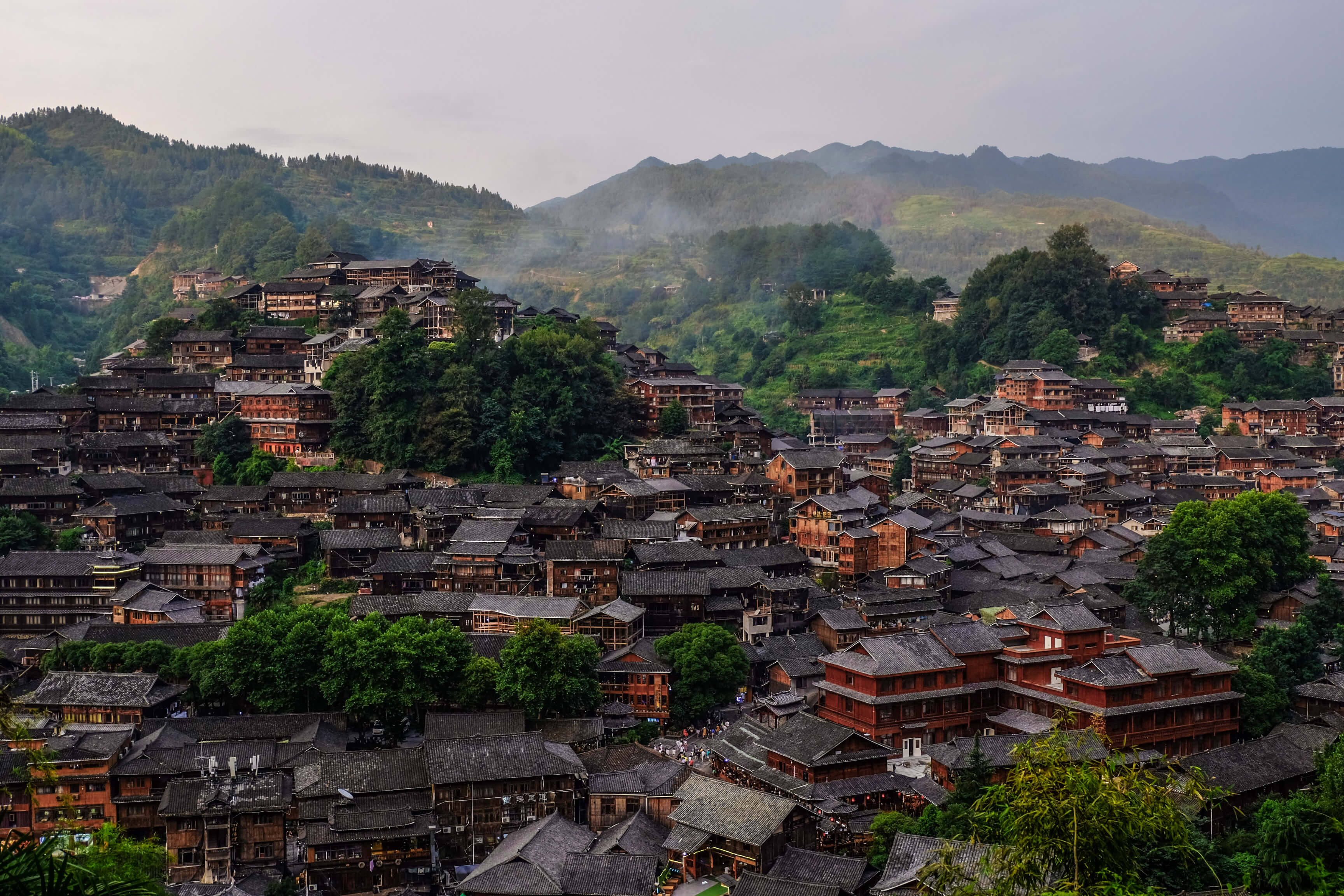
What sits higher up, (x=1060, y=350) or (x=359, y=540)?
(x=1060, y=350)

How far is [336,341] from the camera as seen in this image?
2188 inches

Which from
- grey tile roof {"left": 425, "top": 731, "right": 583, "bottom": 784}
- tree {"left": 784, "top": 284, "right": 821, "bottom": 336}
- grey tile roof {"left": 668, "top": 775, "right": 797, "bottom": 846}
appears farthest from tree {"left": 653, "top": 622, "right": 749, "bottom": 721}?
tree {"left": 784, "top": 284, "right": 821, "bottom": 336}

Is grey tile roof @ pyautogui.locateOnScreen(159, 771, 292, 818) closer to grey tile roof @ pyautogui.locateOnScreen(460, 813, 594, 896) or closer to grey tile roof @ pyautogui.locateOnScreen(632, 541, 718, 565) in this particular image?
grey tile roof @ pyautogui.locateOnScreen(460, 813, 594, 896)

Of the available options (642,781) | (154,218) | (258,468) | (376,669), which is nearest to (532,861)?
(642,781)

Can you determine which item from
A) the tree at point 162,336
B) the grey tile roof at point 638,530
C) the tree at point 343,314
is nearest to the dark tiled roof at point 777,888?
the grey tile roof at point 638,530

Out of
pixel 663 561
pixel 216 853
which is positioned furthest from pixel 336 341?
pixel 216 853

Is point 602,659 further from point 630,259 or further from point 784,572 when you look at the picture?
point 630,259

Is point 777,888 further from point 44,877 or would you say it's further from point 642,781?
point 44,877

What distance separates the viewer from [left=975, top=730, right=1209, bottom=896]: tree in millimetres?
13430

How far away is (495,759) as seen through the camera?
89.8ft

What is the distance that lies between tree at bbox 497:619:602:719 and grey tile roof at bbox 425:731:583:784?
99.1 inches

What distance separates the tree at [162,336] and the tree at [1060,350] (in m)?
47.9

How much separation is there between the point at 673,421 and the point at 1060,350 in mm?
26736

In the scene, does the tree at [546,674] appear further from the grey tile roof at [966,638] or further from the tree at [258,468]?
the tree at [258,468]
